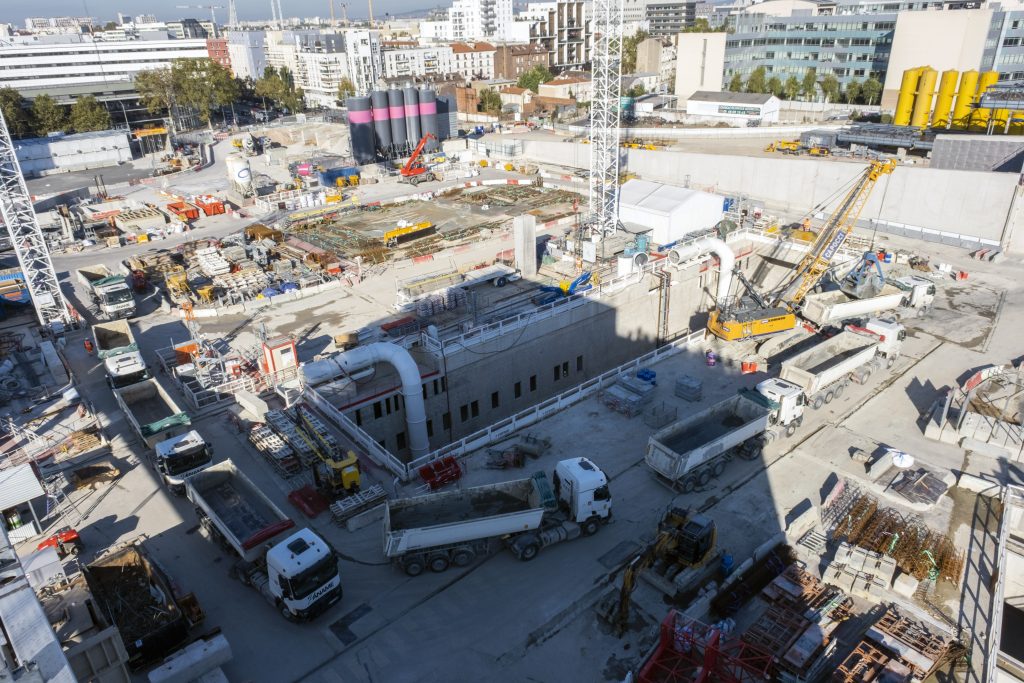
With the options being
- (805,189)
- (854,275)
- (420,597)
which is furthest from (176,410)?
(805,189)

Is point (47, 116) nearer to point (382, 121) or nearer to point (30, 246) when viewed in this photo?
point (382, 121)

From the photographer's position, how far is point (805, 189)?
202ft

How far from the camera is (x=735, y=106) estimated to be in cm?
8375

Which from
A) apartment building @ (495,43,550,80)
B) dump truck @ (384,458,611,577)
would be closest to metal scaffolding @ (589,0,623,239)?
dump truck @ (384,458,611,577)

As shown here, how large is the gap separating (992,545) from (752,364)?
1227cm

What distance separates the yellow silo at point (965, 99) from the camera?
66375mm

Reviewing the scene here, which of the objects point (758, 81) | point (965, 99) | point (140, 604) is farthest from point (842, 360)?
point (758, 81)

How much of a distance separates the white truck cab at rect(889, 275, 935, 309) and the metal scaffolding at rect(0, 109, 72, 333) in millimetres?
49638

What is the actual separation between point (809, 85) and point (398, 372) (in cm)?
9010

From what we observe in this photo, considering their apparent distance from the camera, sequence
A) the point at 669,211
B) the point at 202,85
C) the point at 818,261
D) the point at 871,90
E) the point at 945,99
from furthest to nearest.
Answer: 1. the point at 202,85
2. the point at 871,90
3. the point at 945,99
4. the point at 669,211
5. the point at 818,261

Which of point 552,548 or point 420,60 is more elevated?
A: point 420,60

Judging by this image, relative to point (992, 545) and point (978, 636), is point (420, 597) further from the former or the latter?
point (992, 545)

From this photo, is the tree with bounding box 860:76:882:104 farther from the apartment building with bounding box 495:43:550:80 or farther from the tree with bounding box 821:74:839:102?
the apartment building with bounding box 495:43:550:80

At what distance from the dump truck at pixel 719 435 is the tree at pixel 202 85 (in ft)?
383
